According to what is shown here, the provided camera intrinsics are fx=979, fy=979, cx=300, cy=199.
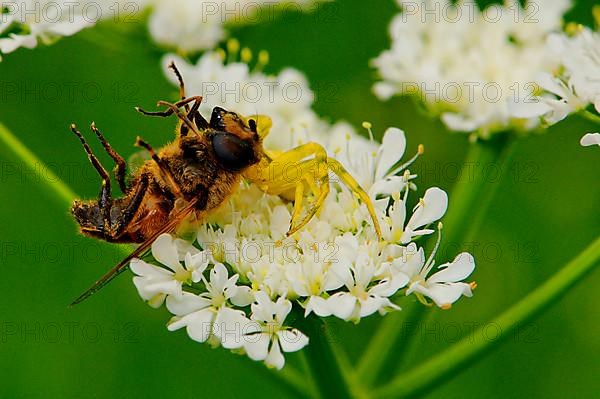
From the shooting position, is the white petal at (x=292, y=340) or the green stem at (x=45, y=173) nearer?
the white petal at (x=292, y=340)

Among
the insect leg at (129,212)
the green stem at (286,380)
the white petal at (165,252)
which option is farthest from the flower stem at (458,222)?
the insect leg at (129,212)

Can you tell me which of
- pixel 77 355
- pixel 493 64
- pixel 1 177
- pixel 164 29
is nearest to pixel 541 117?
pixel 493 64

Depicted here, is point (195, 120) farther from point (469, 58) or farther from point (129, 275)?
point (129, 275)

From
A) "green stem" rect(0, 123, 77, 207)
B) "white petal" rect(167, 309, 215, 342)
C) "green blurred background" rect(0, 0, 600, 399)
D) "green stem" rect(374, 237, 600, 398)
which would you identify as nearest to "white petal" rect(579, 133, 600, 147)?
"green stem" rect(374, 237, 600, 398)

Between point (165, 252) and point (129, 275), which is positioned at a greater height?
point (165, 252)

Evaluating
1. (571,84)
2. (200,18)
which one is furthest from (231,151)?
(200,18)

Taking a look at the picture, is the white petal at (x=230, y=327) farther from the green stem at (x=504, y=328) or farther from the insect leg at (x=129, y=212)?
the green stem at (x=504, y=328)

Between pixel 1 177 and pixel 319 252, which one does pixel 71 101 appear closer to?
pixel 1 177
